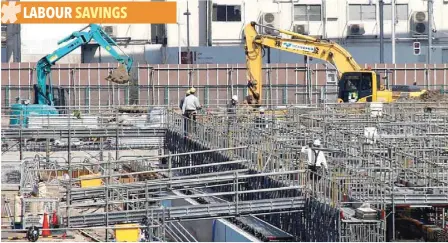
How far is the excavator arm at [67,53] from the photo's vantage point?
2040 inches

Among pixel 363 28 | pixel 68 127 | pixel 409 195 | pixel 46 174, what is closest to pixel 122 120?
pixel 68 127

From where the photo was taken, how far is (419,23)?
76375mm

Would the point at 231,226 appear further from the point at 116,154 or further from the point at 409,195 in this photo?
the point at 116,154

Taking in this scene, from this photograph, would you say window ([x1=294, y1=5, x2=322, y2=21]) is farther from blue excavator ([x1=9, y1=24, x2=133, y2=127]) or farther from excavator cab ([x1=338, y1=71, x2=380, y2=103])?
excavator cab ([x1=338, y1=71, x2=380, y2=103])

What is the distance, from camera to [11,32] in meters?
79.5

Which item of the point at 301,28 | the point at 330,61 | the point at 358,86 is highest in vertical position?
the point at 301,28

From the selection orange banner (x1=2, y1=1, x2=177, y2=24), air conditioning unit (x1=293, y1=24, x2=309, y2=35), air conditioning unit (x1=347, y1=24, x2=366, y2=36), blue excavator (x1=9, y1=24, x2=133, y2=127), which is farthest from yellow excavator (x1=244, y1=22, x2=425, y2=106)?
air conditioning unit (x1=347, y1=24, x2=366, y2=36)

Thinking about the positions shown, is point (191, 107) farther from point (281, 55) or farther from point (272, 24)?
point (272, 24)

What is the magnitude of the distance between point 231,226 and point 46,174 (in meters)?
15.4

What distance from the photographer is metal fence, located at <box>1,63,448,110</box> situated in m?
60.2

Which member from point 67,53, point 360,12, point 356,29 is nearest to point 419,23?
point 360,12

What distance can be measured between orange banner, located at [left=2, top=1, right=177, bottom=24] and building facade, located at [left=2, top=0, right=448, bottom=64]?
2029mm

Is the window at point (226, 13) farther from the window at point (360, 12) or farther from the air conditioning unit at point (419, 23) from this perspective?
the air conditioning unit at point (419, 23)

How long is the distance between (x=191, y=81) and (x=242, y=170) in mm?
36425
